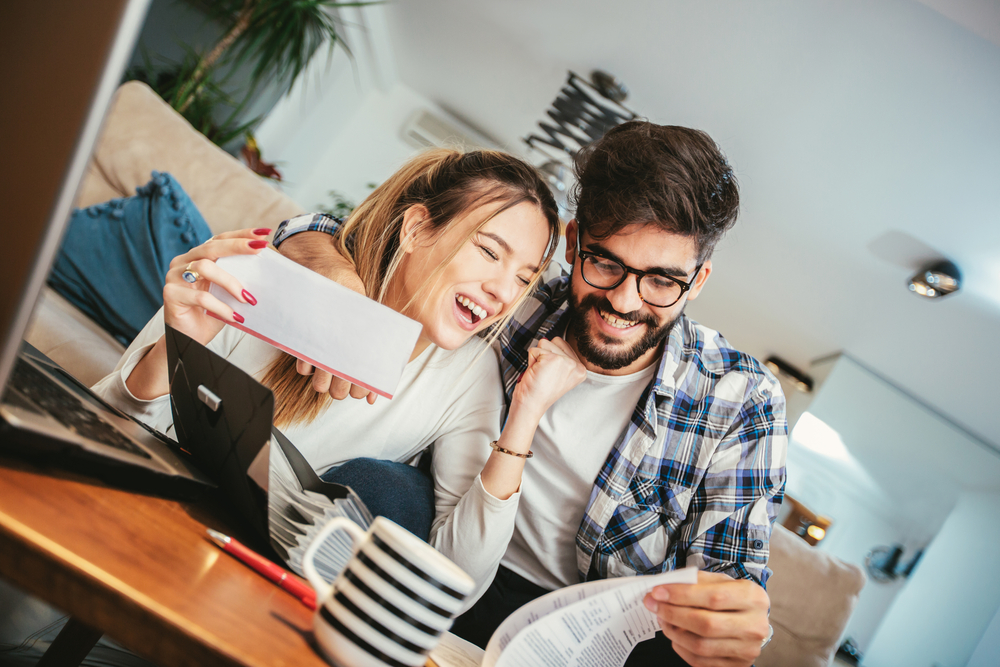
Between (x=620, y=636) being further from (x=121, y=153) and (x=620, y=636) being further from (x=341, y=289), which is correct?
(x=121, y=153)

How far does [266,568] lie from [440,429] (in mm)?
796

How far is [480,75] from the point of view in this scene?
4.03 metres

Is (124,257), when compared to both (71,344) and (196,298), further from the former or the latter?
(196,298)

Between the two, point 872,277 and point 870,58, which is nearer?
point 870,58

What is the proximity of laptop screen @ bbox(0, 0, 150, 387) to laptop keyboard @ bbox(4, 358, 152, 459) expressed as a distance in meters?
0.12

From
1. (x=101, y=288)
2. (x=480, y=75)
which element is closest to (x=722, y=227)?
(x=101, y=288)

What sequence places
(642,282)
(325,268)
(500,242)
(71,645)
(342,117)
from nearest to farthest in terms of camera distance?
(71,645), (325,268), (500,242), (642,282), (342,117)

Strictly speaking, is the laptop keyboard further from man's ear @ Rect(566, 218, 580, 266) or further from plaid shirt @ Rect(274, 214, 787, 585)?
A: man's ear @ Rect(566, 218, 580, 266)

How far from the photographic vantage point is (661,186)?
1.28 metres

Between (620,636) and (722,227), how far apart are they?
102cm

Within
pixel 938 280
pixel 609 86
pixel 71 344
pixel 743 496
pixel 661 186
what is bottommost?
pixel 71 344

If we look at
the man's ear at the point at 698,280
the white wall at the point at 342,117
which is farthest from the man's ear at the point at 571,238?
the white wall at the point at 342,117

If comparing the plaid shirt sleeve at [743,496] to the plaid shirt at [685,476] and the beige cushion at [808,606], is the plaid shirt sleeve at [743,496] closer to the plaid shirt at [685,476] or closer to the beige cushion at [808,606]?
the plaid shirt at [685,476]

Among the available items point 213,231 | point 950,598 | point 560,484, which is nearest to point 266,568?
point 560,484
